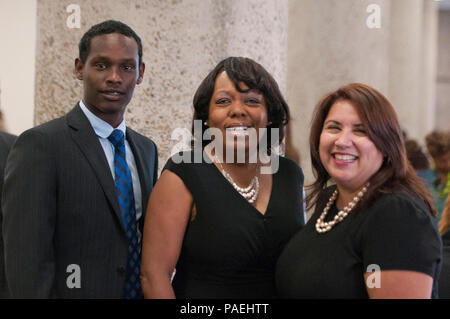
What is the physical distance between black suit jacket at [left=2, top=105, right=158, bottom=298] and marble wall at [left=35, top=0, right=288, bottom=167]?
2.17 feet

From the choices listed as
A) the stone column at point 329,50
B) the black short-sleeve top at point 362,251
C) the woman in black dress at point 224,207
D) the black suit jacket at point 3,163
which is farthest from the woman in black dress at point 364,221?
the stone column at point 329,50

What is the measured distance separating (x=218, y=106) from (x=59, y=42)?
0.96 metres

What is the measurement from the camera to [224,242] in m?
2.15

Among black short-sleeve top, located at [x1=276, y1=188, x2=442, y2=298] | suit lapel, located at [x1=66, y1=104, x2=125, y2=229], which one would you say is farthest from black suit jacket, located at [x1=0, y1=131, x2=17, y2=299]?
black short-sleeve top, located at [x1=276, y1=188, x2=442, y2=298]

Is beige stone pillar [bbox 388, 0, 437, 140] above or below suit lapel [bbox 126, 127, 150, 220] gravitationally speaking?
above

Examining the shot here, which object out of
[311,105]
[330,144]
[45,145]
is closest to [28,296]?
[45,145]

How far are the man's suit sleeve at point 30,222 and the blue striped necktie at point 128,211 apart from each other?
0.29 metres

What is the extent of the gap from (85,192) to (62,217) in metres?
0.12

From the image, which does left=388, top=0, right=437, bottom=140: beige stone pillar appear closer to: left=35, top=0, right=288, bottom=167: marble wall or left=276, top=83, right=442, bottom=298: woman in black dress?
left=35, top=0, right=288, bottom=167: marble wall

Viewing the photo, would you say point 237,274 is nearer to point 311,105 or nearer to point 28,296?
point 28,296

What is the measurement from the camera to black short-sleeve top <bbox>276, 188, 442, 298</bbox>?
1.82 metres

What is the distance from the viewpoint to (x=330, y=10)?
5055mm

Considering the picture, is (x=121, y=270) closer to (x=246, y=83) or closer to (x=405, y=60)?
(x=246, y=83)

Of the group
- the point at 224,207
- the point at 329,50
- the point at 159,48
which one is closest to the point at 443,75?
the point at 329,50
